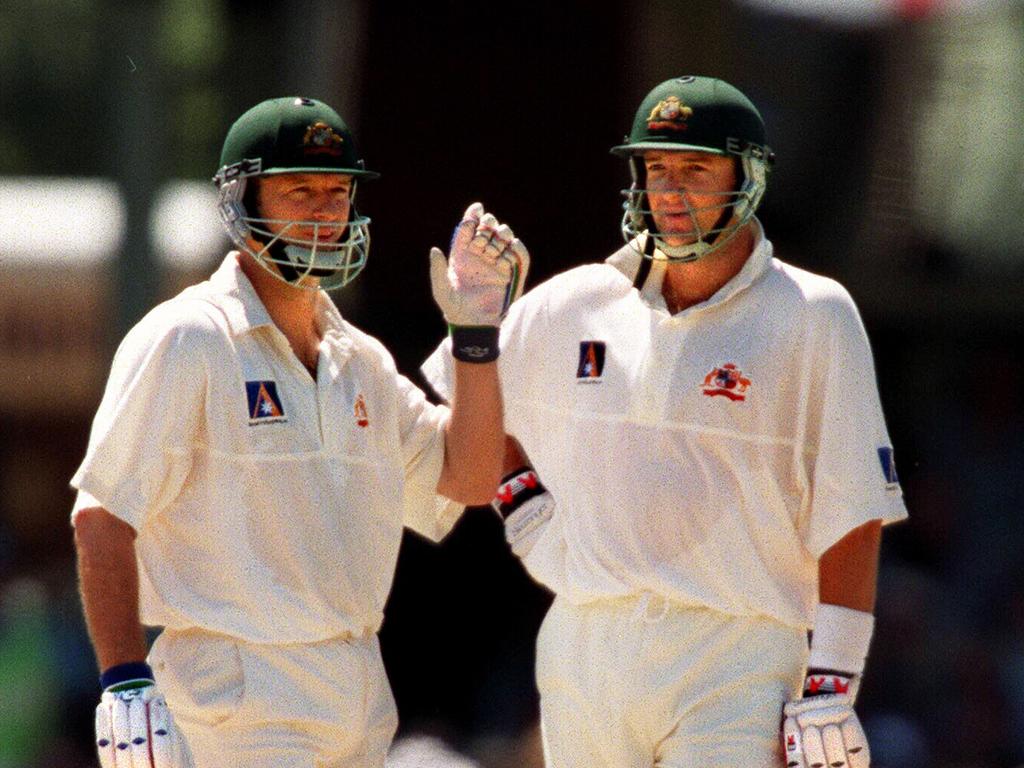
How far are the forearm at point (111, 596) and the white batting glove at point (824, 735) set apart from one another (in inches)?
53.5

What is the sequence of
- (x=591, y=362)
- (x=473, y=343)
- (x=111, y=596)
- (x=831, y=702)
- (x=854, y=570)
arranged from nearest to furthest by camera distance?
(x=111, y=596) < (x=831, y=702) < (x=854, y=570) < (x=473, y=343) < (x=591, y=362)

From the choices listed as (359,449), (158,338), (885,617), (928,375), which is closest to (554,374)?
(359,449)

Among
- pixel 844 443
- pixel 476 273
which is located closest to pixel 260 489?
pixel 476 273

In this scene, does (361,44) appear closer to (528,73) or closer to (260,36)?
(528,73)

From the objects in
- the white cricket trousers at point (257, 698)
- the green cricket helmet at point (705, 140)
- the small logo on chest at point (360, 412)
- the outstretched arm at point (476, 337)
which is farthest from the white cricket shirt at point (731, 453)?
the white cricket trousers at point (257, 698)

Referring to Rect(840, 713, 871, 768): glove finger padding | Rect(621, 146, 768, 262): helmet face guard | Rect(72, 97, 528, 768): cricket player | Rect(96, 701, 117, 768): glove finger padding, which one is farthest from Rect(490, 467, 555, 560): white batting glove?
Rect(96, 701, 117, 768): glove finger padding

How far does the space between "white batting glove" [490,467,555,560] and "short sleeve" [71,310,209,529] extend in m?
0.96

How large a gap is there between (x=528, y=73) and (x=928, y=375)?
2.01 metres

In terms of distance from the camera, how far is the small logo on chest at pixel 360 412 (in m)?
4.82

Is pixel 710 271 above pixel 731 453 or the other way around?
above

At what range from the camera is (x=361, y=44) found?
9.28m

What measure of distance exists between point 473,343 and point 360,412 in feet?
1.03

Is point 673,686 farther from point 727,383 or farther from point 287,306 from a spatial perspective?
point 287,306

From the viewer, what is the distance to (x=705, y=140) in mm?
4992
